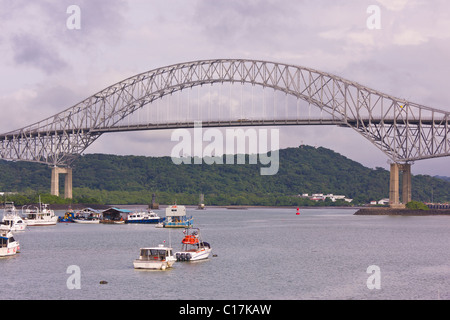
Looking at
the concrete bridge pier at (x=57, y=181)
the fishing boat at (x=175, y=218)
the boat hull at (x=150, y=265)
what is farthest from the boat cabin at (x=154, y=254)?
the concrete bridge pier at (x=57, y=181)

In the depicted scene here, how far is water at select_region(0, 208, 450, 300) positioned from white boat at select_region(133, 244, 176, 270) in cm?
68

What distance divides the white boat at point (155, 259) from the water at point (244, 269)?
26.6 inches

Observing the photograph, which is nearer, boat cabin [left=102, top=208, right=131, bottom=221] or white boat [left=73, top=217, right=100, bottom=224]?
white boat [left=73, top=217, right=100, bottom=224]

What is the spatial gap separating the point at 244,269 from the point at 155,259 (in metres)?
6.86

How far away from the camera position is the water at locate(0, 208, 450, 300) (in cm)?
4216

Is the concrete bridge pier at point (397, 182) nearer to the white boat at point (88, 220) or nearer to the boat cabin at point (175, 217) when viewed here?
the boat cabin at point (175, 217)

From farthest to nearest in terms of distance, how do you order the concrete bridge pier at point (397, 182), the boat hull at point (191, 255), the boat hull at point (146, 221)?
the concrete bridge pier at point (397, 182) → the boat hull at point (146, 221) → the boat hull at point (191, 255)

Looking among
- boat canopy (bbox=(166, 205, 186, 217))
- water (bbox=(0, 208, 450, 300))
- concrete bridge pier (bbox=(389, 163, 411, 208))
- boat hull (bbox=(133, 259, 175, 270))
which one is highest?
concrete bridge pier (bbox=(389, 163, 411, 208))

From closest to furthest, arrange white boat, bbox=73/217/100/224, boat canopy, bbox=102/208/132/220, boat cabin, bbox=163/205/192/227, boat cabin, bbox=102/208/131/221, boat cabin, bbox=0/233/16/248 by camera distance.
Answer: boat cabin, bbox=0/233/16/248 < boat cabin, bbox=163/205/192/227 < white boat, bbox=73/217/100/224 < boat cabin, bbox=102/208/131/221 < boat canopy, bbox=102/208/132/220

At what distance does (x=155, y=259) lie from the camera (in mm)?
51250

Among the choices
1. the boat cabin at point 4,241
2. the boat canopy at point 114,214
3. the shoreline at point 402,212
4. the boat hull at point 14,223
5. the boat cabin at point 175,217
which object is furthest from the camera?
the shoreline at point 402,212

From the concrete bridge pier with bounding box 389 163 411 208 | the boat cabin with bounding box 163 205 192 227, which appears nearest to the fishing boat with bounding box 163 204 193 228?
the boat cabin with bounding box 163 205 192 227

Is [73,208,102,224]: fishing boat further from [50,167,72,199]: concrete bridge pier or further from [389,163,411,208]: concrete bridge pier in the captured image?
[389,163,411,208]: concrete bridge pier

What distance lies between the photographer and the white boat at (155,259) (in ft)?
165
